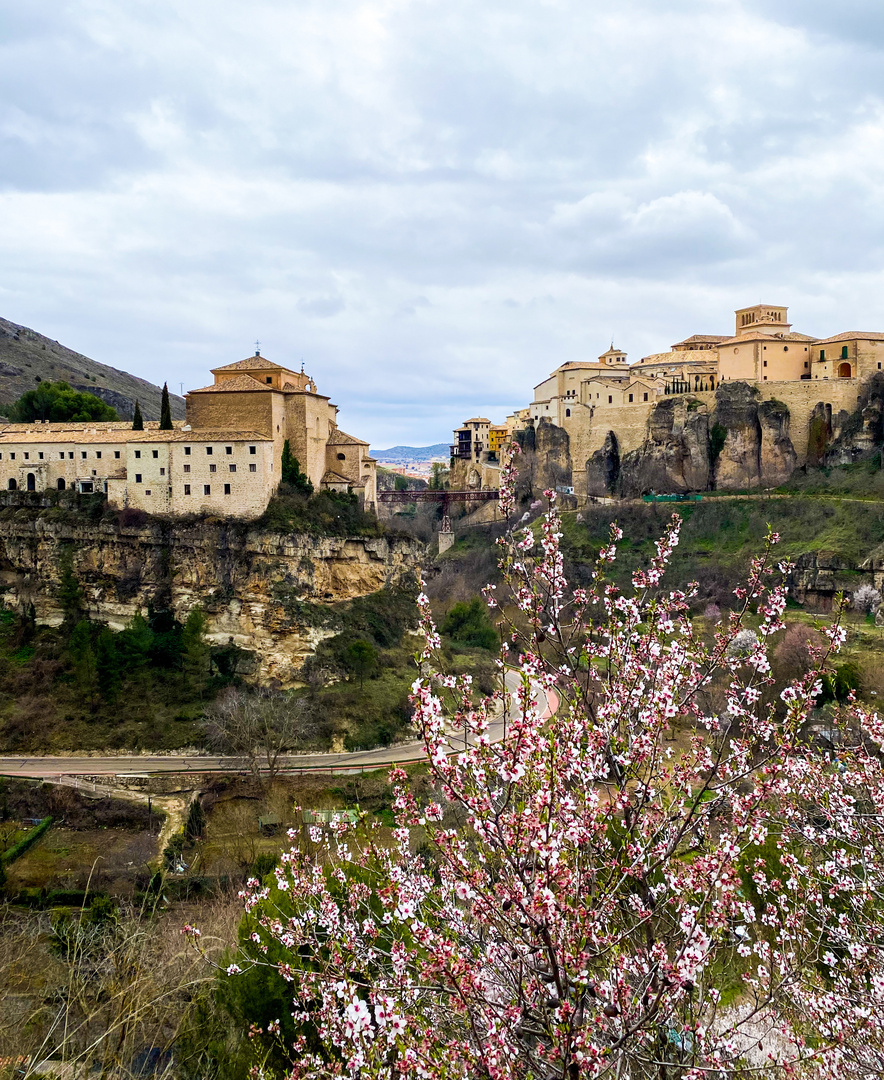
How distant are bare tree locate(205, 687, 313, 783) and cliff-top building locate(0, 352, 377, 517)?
7541mm

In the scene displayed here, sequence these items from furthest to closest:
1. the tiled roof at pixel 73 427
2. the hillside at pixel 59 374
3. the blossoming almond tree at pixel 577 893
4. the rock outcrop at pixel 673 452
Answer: the hillside at pixel 59 374 < the rock outcrop at pixel 673 452 < the tiled roof at pixel 73 427 < the blossoming almond tree at pixel 577 893

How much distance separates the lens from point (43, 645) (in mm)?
29078

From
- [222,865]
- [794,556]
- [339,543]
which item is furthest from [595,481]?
[222,865]

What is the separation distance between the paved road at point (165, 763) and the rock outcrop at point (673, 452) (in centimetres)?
2933

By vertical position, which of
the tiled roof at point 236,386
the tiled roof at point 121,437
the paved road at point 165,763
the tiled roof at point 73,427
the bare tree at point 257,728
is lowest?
the paved road at point 165,763

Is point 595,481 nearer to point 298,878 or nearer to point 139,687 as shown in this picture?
point 139,687

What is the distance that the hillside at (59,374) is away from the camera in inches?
2783

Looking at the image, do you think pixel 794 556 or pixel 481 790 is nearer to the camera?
pixel 481 790

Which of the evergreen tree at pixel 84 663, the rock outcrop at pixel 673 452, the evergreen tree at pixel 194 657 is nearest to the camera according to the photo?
the evergreen tree at pixel 84 663

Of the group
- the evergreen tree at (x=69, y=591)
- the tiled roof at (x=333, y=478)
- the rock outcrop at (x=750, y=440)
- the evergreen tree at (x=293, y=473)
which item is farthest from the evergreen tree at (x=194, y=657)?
the rock outcrop at (x=750, y=440)

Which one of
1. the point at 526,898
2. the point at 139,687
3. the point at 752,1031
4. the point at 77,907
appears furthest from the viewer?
the point at 139,687

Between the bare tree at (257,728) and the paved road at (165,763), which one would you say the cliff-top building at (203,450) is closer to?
the bare tree at (257,728)

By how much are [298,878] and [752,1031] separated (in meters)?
6.79

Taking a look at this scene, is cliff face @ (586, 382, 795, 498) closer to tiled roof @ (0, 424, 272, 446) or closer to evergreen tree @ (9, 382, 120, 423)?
tiled roof @ (0, 424, 272, 446)
